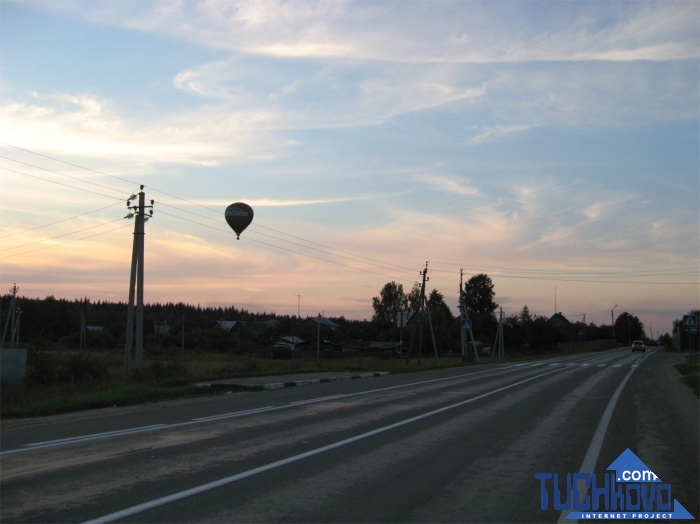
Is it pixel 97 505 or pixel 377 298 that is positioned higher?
pixel 377 298

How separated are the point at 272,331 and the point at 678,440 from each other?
109 metres

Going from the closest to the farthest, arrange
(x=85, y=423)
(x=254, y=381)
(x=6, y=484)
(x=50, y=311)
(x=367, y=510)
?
(x=367, y=510), (x=6, y=484), (x=85, y=423), (x=254, y=381), (x=50, y=311)

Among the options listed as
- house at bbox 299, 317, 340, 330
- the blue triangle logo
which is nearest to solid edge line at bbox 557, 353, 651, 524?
the blue triangle logo

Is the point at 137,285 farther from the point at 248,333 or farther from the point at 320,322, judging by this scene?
the point at 320,322

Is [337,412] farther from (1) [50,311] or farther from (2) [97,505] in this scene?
(1) [50,311]

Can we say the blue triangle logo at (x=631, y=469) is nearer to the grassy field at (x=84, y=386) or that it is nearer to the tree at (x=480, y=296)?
the grassy field at (x=84, y=386)

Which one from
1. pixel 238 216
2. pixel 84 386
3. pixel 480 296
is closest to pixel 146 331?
pixel 480 296

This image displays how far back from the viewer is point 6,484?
6922mm

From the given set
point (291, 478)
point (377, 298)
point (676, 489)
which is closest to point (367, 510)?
point (291, 478)

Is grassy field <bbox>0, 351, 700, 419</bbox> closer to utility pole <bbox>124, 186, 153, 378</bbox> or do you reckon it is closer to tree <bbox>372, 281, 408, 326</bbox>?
utility pole <bbox>124, 186, 153, 378</bbox>

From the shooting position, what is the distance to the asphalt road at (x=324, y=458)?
6.09 m

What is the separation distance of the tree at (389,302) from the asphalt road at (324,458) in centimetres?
11997

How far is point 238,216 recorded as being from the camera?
27.8 meters

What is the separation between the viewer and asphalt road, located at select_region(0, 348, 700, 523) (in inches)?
240
